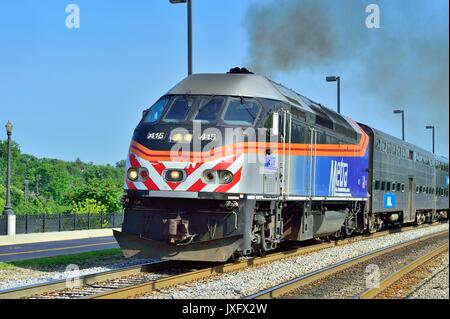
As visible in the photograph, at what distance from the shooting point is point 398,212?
3070 centimetres

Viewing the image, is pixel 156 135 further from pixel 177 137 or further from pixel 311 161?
pixel 311 161

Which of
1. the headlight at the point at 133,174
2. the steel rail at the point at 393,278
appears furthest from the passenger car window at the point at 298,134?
the headlight at the point at 133,174

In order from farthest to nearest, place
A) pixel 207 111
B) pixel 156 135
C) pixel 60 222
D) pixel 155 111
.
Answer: pixel 60 222 → pixel 155 111 → pixel 207 111 → pixel 156 135

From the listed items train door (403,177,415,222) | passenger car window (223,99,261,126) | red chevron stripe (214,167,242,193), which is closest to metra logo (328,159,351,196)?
passenger car window (223,99,261,126)

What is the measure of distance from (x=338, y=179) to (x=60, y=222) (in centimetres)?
2082

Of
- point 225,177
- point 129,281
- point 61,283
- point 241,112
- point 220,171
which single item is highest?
point 241,112

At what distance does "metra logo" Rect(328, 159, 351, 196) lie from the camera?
1808 centimetres

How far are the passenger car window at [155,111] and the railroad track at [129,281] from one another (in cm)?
312

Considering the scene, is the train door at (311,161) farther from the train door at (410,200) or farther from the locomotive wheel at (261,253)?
the train door at (410,200)

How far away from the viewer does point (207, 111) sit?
13148 millimetres

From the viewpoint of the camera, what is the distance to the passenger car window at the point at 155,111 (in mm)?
13375

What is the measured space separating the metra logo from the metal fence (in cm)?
1778

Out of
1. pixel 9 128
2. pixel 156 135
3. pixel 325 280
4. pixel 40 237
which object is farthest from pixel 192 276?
pixel 9 128

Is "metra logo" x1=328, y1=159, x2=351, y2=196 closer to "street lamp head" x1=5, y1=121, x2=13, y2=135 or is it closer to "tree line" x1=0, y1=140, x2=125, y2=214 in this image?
"street lamp head" x1=5, y1=121, x2=13, y2=135
